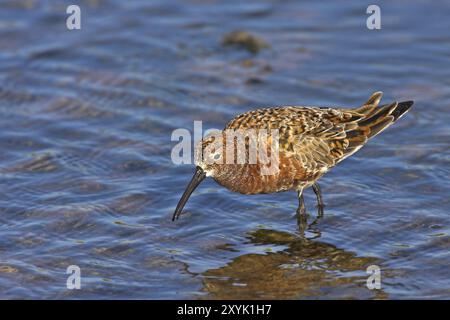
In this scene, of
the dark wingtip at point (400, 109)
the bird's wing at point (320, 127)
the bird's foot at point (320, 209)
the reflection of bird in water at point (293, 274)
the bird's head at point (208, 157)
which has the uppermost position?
the dark wingtip at point (400, 109)

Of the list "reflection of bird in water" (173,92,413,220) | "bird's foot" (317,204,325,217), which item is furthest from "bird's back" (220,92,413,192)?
"bird's foot" (317,204,325,217)

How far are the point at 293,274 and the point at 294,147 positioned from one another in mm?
2093

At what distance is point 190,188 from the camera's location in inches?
564

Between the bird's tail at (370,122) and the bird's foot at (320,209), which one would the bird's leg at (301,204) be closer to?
the bird's foot at (320,209)

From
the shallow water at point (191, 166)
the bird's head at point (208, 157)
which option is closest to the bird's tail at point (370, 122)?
the shallow water at point (191, 166)

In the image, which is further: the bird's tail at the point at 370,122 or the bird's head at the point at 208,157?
the bird's tail at the point at 370,122

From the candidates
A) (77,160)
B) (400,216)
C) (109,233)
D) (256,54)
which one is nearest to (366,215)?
(400,216)

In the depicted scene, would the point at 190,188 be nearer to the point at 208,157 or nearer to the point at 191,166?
the point at 208,157

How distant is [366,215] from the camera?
49.2ft

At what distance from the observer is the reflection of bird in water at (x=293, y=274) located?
12.9m

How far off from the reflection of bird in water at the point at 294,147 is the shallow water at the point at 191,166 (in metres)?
0.70

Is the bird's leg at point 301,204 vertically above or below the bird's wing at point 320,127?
below

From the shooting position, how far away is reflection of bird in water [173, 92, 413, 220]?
47.0 feet

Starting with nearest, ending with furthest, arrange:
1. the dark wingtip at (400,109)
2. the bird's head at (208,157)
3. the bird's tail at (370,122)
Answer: the bird's head at (208,157), the bird's tail at (370,122), the dark wingtip at (400,109)
